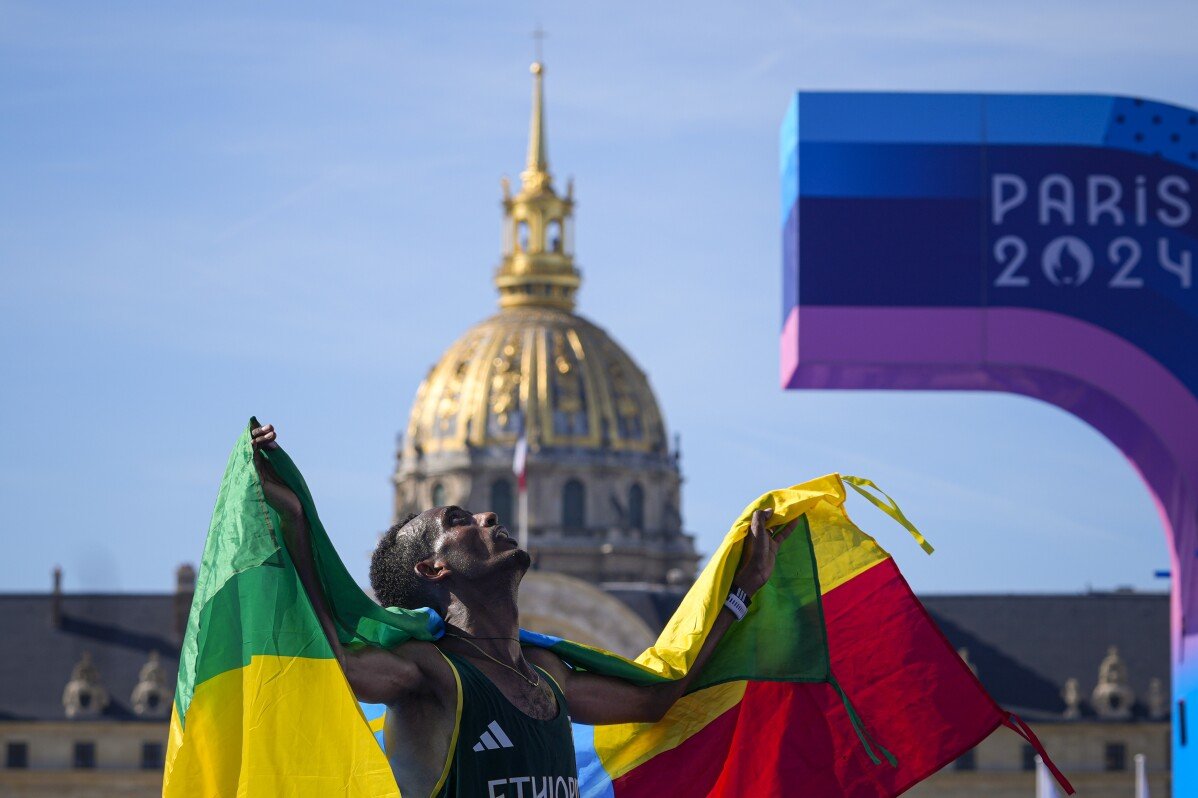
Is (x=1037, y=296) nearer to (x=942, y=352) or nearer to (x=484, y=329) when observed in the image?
(x=942, y=352)

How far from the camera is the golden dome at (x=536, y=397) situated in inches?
4500

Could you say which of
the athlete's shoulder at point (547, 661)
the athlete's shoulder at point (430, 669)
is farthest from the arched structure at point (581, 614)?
the athlete's shoulder at point (430, 669)

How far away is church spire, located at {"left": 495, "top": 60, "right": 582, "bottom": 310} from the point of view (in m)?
120

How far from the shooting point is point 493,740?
7012 mm

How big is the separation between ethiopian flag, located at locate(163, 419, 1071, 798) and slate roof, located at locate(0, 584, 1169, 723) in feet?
221

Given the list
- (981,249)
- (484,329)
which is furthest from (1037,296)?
(484,329)

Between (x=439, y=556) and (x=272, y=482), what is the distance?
0.50 metres

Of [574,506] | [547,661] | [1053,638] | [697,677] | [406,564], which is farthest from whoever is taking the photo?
[574,506]

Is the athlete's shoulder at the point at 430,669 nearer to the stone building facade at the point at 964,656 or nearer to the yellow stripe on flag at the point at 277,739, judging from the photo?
the yellow stripe on flag at the point at 277,739

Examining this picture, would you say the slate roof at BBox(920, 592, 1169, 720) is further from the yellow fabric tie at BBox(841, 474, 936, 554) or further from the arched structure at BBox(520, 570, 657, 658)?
the yellow fabric tie at BBox(841, 474, 936, 554)

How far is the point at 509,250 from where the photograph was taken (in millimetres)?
121562

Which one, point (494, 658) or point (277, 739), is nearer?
point (277, 739)

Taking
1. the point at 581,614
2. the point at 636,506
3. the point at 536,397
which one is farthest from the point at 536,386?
the point at 581,614

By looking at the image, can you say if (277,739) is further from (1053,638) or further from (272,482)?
(1053,638)
